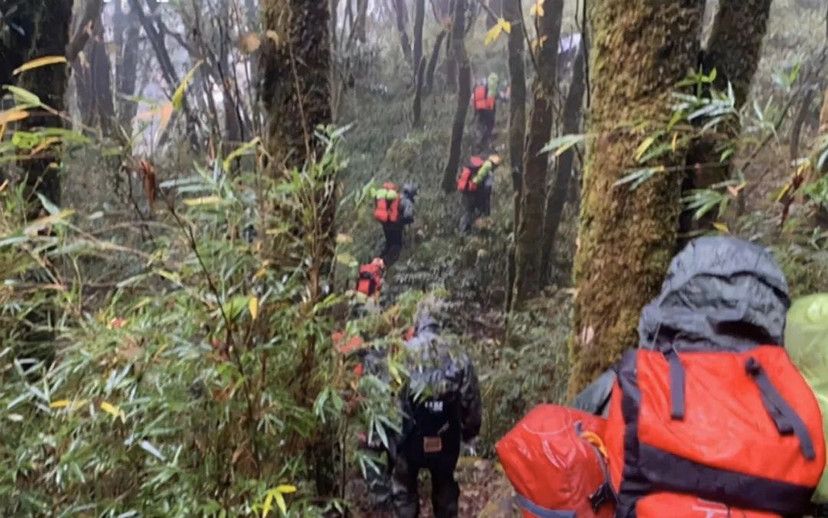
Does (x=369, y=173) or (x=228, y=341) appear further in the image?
(x=369, y=173)

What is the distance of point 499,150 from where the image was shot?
14984 mm

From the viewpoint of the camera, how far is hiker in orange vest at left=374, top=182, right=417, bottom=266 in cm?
1125

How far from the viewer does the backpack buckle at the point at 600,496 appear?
2.11 metres

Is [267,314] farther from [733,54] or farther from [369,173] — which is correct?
[369,173]

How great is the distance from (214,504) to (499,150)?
13.6m

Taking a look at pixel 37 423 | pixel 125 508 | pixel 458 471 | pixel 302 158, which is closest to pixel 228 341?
pixel 125 508

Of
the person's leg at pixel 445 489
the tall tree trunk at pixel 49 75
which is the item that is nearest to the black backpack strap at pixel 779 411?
the person's leg at pixel 445 489

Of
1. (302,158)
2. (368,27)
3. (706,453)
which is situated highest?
(368,27)

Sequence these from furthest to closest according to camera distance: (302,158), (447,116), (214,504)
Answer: (447,116) < (302,158) < (214,504)

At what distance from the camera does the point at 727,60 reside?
3.21m

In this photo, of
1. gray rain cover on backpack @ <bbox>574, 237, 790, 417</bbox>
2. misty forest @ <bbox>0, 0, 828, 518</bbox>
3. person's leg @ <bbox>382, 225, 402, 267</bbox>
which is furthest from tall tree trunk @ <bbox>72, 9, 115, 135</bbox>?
gray rain cover on backpack @ <bbox>574, 237, 790, 417</bbox>

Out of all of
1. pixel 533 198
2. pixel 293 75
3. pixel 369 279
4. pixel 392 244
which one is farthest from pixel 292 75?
pixel 392 244

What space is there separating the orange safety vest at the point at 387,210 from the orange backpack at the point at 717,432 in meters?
9.45

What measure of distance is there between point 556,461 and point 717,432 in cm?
59
